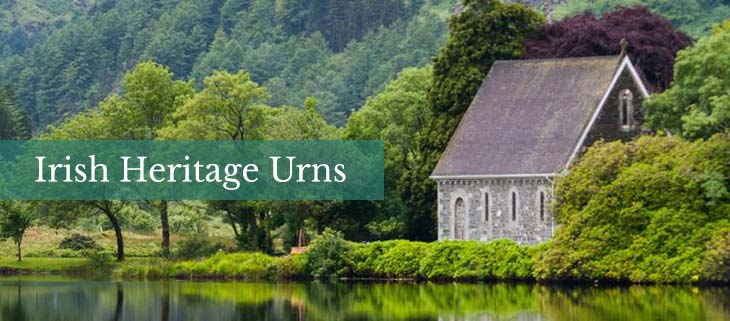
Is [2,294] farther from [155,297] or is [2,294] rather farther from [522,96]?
[522,96]

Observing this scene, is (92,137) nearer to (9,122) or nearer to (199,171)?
(199,171)

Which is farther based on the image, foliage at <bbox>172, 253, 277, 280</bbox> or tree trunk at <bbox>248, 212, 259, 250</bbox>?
tree trunk at <bbox>248, 212, 259, 250</bbox>

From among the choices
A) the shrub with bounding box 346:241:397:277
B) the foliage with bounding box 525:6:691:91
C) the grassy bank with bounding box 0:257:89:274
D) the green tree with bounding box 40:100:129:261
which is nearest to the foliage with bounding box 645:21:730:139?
the foliage with bounding box 525:6:691:91

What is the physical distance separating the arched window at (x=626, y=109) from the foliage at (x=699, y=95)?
8.58ft

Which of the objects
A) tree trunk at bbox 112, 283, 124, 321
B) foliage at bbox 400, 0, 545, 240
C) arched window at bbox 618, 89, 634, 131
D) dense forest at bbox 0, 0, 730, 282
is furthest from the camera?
foliage at bbox 400, 0, 545, 240

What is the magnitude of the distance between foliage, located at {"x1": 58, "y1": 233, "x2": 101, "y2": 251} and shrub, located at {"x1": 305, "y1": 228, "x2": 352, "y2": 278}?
1713cm

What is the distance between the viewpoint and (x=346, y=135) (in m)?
83.8

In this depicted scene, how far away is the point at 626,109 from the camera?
251 feet

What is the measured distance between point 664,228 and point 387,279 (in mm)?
11858

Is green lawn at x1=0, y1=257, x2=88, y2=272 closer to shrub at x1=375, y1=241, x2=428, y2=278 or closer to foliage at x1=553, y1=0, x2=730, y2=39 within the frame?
shrub at x1=375, y1=241, x2=428, y2=278

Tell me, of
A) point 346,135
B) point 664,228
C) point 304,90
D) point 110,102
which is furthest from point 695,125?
point 304,90

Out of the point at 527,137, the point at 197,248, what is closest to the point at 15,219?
the point at 197,248

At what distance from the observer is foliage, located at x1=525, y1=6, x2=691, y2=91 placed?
8156 centimetres

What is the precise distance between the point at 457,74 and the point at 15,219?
63.2 feet
